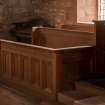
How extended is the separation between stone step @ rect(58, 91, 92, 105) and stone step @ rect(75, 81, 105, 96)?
62 mm

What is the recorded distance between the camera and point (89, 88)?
13.8 ft

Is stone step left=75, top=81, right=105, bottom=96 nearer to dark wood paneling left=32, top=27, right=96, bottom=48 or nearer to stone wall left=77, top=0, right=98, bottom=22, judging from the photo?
dark wood paneling left=32, top=27, right=96, bottom=48

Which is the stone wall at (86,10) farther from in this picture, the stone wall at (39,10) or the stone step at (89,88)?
the stone step at (89,88)

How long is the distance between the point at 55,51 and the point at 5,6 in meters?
5.07

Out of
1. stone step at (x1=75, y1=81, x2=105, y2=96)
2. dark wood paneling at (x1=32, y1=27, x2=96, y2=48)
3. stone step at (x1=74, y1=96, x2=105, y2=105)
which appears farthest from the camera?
dark wood paneling at (x1=32, y1=27, x2=96, y2=48)

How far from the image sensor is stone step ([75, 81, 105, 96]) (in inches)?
160

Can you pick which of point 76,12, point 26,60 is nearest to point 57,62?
point 26,60

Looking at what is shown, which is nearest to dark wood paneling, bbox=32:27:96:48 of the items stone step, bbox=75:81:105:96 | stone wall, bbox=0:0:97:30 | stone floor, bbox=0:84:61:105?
stone step, bbox=75:81:105:96

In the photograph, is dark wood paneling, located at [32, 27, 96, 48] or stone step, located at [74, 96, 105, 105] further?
dark wood paneling, located at [32, 27, 96, 48]

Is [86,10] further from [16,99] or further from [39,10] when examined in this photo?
[16,99]

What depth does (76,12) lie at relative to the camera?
7.74 m

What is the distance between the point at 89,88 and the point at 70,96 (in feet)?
0.97

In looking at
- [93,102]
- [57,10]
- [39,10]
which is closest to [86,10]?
[57,10]

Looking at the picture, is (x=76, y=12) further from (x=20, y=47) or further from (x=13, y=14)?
(x=20, y=47)
